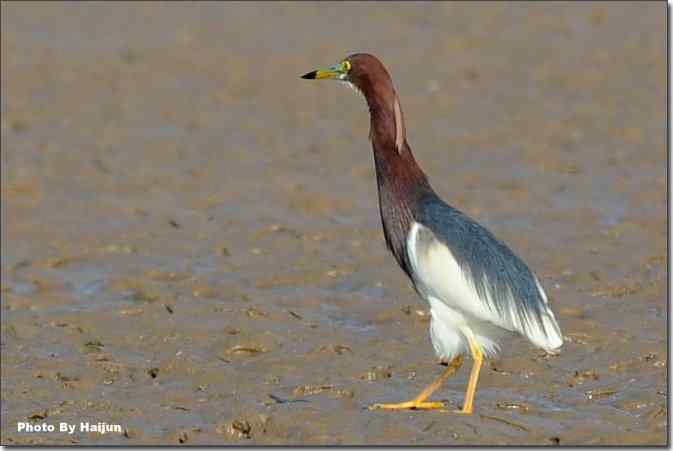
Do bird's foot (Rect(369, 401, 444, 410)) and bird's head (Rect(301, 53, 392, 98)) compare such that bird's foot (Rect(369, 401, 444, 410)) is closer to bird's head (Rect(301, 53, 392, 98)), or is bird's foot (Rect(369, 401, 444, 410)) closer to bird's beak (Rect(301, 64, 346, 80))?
bird's head (Rect(301, 53, 392, 98))

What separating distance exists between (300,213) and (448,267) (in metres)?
4.52

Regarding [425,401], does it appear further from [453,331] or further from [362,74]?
[362,74]

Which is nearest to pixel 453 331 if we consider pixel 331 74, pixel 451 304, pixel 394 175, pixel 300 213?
pixel 451 304

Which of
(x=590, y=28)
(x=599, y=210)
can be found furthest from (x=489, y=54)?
(x=599, y=210)

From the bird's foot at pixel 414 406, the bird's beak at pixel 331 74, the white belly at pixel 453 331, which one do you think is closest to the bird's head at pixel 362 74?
the bird's beak at pixel 331 74

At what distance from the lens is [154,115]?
1373cm

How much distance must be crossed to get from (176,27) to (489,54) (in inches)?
134

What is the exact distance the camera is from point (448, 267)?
6941mm

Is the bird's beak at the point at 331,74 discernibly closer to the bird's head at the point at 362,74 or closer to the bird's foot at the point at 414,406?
the bird's head at the point at 362,74

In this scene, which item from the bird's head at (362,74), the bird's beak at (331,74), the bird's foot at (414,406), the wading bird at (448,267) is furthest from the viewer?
the bird's beak at (331,74)

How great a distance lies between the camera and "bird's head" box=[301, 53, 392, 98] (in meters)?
7.36

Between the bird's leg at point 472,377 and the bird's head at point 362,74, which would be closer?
the bird's leg at point 472,377

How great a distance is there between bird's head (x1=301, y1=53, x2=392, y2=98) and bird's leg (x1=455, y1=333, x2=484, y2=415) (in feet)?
4.44

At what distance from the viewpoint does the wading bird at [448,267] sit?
688cm
